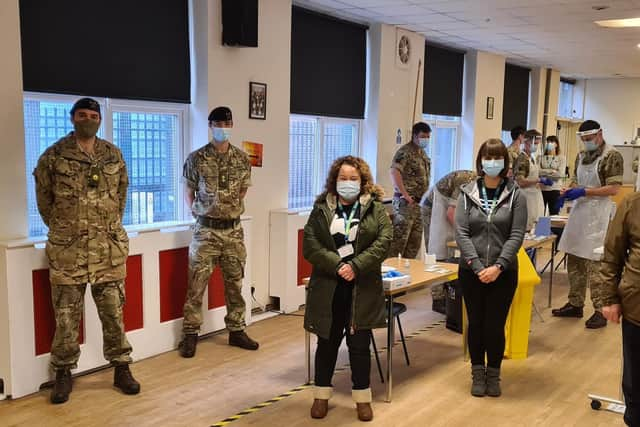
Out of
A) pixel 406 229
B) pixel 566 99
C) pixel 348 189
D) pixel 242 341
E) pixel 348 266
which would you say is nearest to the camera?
pixel 348 266

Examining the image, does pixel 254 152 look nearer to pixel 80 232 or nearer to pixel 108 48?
pixel 108 48

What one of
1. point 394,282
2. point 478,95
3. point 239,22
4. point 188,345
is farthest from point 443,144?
point 394,282

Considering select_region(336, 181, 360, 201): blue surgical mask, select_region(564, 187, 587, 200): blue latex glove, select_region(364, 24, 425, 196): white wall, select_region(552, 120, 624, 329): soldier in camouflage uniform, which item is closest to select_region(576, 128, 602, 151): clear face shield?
select_region(552, 120, 624, 329): soldier in camouflage uniform

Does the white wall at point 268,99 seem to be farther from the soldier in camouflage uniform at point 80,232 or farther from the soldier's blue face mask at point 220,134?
the soldier in camouflage uniform at point 80,232

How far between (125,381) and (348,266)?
1.64 meters

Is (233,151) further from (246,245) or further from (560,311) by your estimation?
(560,311)

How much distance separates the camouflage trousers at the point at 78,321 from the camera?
12.3 ft

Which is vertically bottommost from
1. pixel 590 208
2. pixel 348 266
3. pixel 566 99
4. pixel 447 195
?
pixel 348 266

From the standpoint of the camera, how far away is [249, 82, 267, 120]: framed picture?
5480 millimetres

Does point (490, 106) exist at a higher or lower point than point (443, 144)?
higher

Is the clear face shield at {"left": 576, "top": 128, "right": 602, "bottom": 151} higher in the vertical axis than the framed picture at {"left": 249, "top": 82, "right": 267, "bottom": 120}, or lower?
lower

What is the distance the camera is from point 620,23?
683 cm

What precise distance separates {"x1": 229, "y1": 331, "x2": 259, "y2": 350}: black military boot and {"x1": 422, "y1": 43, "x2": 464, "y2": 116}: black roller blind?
4572mm

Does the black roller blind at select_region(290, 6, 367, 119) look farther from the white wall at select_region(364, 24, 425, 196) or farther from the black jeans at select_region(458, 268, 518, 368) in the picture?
the black jeans at select_region(458, 268, 518, 368)
